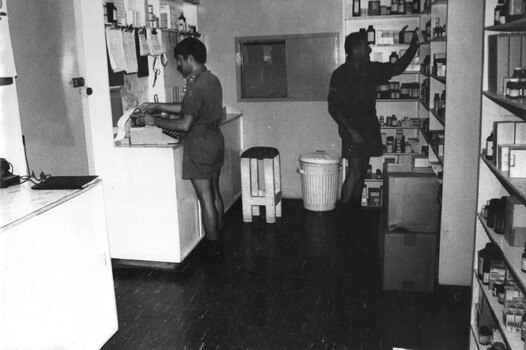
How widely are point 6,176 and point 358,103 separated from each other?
353 cm

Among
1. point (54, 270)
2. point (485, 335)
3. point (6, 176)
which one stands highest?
point (6, 176)

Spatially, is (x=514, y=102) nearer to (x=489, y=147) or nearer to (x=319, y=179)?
(x=489, y=147)

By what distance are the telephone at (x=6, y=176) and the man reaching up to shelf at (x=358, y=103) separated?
3.33 meters

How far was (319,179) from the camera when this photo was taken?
603 centimetres

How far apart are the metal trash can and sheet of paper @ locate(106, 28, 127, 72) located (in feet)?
7.27

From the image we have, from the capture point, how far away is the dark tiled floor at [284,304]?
3.45m

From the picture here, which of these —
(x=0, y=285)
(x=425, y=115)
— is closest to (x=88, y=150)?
(x=0, y=285)

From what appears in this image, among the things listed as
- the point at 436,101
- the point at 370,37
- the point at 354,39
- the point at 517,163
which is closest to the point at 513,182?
the point at 517,163

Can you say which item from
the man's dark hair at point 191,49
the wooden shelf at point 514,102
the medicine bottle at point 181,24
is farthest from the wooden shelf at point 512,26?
the medicine bottle at point 181,24

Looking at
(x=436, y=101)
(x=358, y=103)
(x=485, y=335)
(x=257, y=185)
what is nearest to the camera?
(x=485, y=335)

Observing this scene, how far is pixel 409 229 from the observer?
4.03 metres

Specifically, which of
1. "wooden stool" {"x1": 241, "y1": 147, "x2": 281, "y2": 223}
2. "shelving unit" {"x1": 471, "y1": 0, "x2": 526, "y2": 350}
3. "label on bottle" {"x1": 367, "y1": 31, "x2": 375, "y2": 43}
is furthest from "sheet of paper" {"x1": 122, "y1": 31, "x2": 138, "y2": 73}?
"shelving unit" {"x1": 471, "y1": 0, "x2": 526, "y2": 350}

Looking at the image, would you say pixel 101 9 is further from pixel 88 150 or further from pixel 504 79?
pixel 504 79

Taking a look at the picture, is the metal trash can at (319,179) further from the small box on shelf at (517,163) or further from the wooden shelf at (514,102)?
the small box on shelf at (517,163)
